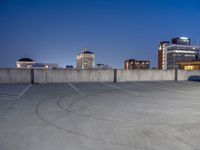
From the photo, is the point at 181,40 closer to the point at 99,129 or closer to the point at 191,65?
the point at 191,65

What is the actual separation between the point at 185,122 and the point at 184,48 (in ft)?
521

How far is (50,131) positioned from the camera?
495 cm

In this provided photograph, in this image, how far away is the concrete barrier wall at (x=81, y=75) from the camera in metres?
19.4

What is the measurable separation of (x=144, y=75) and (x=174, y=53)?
139126 mm

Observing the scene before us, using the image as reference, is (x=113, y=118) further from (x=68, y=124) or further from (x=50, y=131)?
(x=50, y=131)

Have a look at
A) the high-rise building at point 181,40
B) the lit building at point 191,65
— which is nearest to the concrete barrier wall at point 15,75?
the lit building at point 191,65

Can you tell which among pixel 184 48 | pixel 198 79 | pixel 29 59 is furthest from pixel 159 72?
pixel 29 59

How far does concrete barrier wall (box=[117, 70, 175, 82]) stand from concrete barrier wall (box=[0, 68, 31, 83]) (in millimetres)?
Answer: 10035

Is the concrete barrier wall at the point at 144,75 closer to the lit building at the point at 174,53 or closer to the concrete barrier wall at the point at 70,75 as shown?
the concrete barrier wall at the point at 70,75

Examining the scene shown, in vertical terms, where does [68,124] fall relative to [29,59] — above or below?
below

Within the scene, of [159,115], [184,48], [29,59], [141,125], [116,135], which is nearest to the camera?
[116,135]

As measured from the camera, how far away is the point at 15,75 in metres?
19.3

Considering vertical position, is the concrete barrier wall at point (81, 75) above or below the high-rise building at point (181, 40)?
below

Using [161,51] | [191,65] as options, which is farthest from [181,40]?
[191,65]
